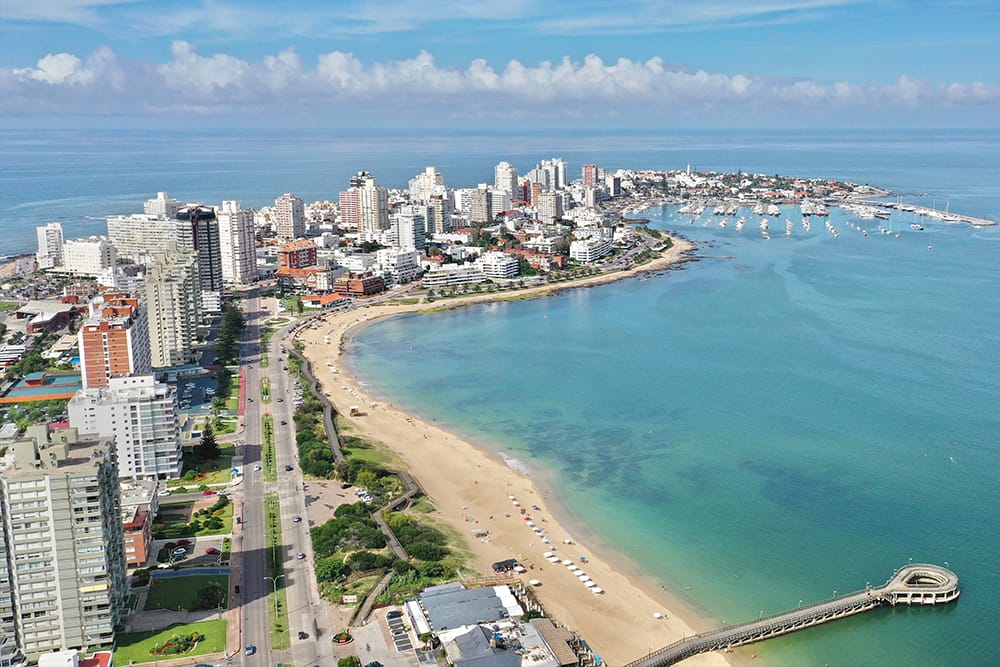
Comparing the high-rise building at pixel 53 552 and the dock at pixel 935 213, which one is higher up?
the dock at pixel 935 213

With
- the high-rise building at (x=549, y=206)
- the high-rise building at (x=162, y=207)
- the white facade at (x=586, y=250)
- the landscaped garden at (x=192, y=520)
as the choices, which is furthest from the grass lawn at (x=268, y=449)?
the high-rise building at (x=549, y=206)

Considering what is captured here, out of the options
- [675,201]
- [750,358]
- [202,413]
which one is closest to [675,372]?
[750,358]

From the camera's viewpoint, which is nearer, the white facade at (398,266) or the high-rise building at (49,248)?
the white facade at (398,266)

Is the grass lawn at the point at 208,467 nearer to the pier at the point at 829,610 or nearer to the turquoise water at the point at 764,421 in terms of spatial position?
the turquoise water at the point at 764,421

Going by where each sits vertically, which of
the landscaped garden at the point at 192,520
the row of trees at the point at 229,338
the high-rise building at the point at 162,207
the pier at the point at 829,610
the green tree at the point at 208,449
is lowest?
the pier at the point at 829,610

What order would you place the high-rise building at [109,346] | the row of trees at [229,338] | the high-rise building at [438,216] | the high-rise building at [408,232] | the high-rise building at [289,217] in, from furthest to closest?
the high-rise building at [438,216] → the high-rise building at [289,217] → the high-rise building at [408,232] → the row of trees at [229,338] → the high-rise building at [109,346]

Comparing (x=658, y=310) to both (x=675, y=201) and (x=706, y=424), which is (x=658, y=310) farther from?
(x=675, y=201)

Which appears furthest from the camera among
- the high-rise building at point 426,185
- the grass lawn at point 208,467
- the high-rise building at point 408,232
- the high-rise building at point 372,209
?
the high-rise building at point 426,185
